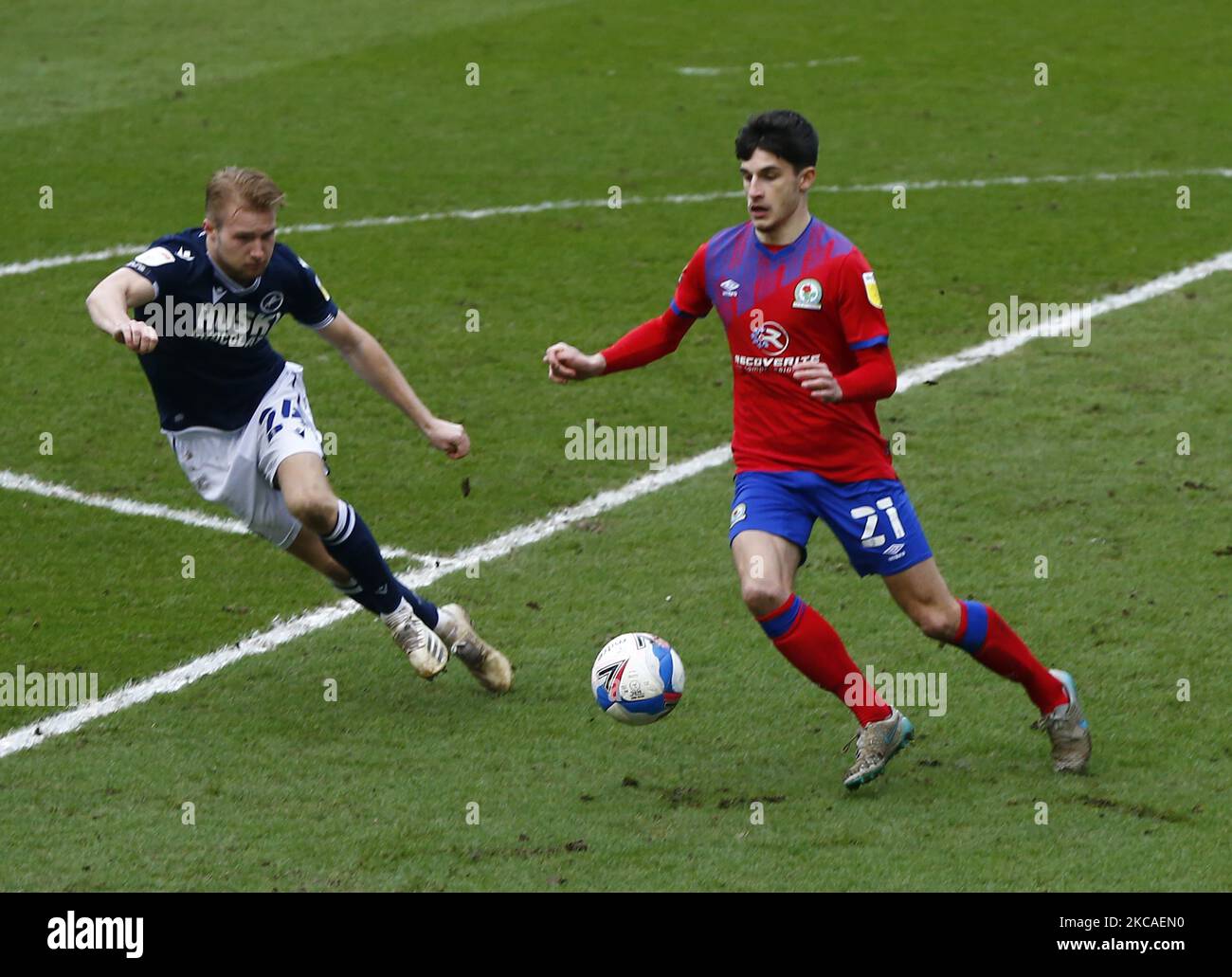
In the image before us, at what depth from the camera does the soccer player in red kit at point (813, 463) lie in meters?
6.08

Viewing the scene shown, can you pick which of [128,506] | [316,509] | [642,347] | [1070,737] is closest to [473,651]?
[316,509]

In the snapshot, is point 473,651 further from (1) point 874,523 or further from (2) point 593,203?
(2) point 593,203

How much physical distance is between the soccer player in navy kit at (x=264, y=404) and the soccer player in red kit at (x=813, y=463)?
1206mm

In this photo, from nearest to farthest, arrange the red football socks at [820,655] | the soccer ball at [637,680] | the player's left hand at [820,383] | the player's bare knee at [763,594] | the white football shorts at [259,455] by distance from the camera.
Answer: the player's left hand at [820,383] < the player's bare knee at [763,594] < the red football socks at [820,655] < the soccer ball at [637,680] < the white football shorts at [259,455]

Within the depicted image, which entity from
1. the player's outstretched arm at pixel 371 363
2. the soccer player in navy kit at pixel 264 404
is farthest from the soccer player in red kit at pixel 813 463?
the player's outstretched arm at pixel 371 363

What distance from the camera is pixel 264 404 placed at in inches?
279

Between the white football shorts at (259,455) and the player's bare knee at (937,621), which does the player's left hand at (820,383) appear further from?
the white football shorts at (259,455)

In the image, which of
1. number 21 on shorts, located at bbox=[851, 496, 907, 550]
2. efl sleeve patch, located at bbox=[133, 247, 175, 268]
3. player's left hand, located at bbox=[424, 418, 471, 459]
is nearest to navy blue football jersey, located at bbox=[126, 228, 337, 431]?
efl sleeve patch, located at bbox=[133, 247, 175, 268]

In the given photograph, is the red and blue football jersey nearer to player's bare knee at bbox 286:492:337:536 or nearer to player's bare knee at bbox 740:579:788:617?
player's bare knee at bbox 740:579:788:617

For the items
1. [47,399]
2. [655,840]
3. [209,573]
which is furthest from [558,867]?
[47,399]

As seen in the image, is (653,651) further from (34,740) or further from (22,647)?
(22,647)

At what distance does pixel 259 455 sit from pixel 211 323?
512 mm

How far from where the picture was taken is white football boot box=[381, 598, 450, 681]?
23.0 ft

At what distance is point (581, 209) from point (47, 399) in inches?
182
